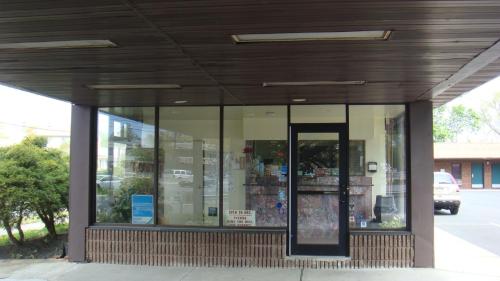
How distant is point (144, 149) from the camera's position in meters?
9.68

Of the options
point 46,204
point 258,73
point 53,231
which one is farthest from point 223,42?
point 53,231

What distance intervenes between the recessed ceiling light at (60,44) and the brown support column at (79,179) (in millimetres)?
4355

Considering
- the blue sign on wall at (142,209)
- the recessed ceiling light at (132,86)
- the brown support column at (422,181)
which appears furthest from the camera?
the blue sign on wall at (142,209)

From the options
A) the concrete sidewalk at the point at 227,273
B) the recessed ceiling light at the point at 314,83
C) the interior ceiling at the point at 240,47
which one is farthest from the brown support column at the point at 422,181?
the recessed ceiling light at the point at 314,83

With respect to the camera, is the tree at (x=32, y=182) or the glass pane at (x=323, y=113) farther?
the tree at (x=32, y=182)

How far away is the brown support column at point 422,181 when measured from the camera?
342 inches

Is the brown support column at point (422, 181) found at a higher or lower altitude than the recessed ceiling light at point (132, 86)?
lower

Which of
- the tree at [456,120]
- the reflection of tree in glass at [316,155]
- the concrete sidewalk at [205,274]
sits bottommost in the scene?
the concrete sidewalk at [205,274]

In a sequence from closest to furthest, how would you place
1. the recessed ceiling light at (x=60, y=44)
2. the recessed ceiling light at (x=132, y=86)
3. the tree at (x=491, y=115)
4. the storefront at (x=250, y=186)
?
1. the recessed ceiling light at (x=60, y=44)
2. the recessed ceiling light at (x=132, y=86)
3. the storefront at (x=250, y=186)
4. the tree at (x=491, y=115)

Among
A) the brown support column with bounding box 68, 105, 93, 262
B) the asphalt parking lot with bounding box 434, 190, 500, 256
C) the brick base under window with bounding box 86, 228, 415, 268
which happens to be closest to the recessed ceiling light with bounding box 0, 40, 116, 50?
the brown support column with bounding box 68, 105, 93, 262

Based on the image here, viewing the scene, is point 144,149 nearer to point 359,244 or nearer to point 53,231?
point 53,231

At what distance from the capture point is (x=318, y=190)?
357 inches

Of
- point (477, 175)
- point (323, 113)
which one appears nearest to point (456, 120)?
point (477, 175)

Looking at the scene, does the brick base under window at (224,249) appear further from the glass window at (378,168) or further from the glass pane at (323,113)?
the glass pane at (323,113)
